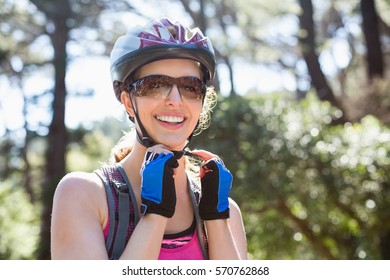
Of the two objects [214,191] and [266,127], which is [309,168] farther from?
[214,191]

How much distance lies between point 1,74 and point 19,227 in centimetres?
715

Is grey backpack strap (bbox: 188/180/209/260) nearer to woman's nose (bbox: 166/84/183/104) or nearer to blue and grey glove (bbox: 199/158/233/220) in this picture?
blue and grey glove (bbox: 199/158/233/220)

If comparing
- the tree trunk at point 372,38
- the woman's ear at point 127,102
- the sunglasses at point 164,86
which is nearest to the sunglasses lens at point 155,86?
the sunglasses at point 164,86

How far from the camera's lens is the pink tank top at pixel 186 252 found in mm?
2010

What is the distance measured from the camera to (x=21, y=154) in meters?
20.3

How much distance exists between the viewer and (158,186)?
1979 mm

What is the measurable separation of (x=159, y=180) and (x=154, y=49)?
50 cm

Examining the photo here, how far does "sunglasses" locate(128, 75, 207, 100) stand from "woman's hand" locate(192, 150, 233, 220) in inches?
10.4

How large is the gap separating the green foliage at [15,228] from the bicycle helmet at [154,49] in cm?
944

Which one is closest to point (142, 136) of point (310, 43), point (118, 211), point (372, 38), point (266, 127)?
point (118, 211)

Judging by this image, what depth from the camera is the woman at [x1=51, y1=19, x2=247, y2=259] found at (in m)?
1.90
